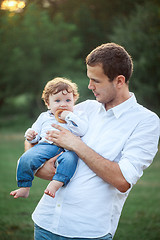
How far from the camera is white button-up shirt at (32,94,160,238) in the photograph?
2164mm

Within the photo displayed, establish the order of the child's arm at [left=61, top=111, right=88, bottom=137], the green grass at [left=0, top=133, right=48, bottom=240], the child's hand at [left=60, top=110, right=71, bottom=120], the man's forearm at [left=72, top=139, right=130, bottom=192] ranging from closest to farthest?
1. the man's forearm at [left=72, top=139, right=130, bottom=192]
2. the child's arm at [left=61, top=111, right=88, bottom=137]
3. the child's hand at [left=60, top=110, right=71, bottom=120]
4. the green grass at [left=0, top=133, right=48, bottom=240]

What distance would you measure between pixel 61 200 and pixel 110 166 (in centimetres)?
44

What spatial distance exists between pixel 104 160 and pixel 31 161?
0.59 metres

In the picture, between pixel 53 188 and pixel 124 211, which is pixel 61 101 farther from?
pixel 124 211

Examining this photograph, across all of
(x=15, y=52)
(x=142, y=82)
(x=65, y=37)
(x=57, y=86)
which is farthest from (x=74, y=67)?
(x=57, y=86)

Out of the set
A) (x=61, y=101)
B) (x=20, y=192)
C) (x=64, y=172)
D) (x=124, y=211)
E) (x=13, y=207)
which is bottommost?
(x=124, y=211)

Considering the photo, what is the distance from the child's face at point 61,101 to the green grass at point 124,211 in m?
2.98

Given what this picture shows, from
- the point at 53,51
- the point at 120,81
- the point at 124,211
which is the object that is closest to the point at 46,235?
the point at 120,81

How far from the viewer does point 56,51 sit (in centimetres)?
1858

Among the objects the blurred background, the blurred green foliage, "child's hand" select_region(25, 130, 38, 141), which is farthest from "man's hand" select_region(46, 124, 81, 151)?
the blurred green foliage

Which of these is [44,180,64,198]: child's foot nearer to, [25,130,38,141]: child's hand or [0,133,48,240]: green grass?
[25,130,38,141]: child's hand

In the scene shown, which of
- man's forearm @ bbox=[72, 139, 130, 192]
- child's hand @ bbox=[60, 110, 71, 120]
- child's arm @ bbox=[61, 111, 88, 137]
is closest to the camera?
man's forearm @ bbox=[72, 139, 130, 192]

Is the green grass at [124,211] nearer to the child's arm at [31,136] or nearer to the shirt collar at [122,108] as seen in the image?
the child's arm at [31,136]

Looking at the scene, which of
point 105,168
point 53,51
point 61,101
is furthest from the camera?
point 53,51
